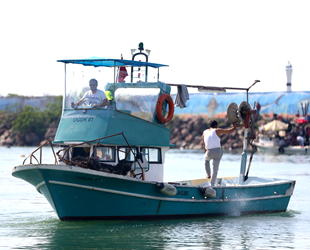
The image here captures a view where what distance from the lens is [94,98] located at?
16078mm

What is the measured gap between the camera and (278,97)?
85.8 m

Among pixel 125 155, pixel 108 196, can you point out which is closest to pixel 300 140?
pixel 125 155

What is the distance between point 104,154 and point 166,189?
1.95 metres

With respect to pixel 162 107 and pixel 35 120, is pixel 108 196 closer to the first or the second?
pixel 162 107

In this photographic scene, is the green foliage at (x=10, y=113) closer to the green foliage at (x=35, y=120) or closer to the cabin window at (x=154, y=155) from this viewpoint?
the green foliage at (x=35, y=120)

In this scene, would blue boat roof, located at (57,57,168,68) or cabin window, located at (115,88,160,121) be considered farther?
cabin window, located at (115,88,160,121)

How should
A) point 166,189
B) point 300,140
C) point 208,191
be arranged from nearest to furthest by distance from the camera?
point 166,189
point 208,191
point 300,140

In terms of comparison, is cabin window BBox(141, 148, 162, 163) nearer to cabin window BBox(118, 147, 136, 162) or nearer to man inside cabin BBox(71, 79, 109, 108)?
cabin window BBox(118, 147, 136, 162)

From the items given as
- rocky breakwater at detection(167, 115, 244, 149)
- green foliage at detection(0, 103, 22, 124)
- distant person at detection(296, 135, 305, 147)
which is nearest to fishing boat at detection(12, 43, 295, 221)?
distant person at detection(296, 135, 305, 147)

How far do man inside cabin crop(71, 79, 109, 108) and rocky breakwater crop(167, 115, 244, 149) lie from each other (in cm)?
7387

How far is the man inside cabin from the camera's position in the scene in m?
16.0

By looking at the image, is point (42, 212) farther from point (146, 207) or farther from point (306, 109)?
point (306, 109)

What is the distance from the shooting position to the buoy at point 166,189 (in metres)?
15.3

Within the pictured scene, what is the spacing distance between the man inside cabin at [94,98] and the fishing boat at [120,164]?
0.20ft
